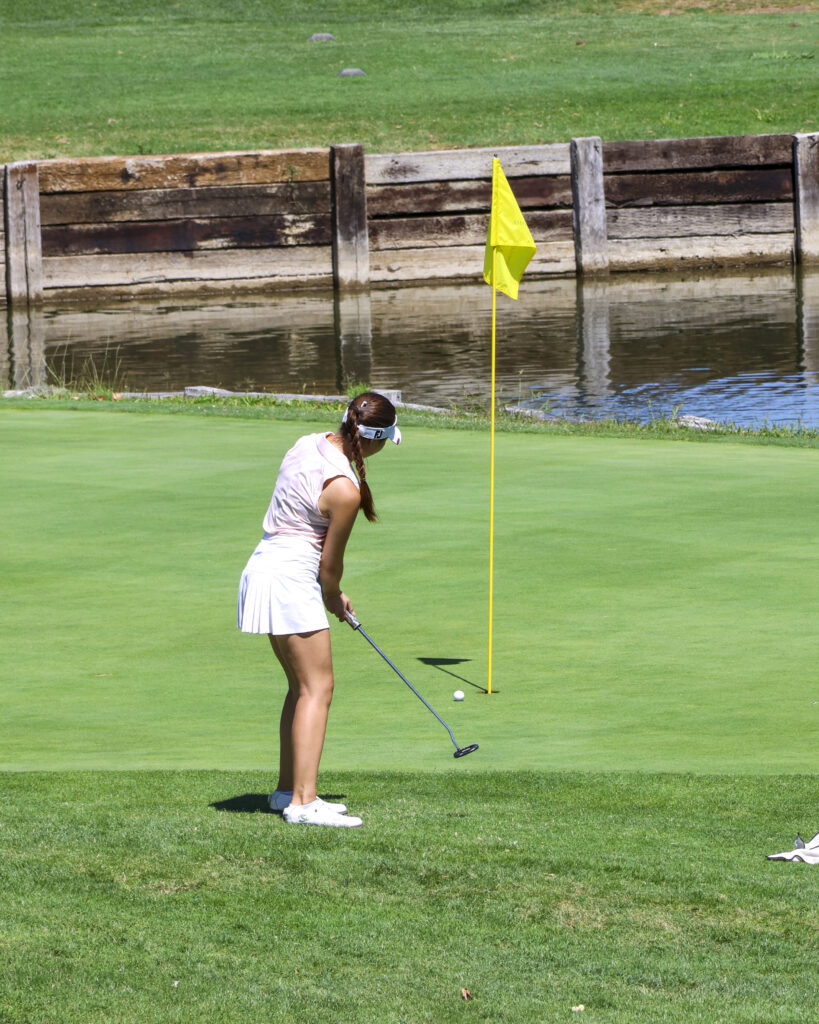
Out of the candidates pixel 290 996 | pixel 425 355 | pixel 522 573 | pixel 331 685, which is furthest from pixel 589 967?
pixel 425 355

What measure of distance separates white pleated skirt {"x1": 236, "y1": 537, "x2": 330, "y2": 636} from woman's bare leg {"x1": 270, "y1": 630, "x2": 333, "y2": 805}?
0.06 metres

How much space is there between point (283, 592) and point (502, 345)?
20374 mm

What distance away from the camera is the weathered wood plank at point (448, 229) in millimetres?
33031

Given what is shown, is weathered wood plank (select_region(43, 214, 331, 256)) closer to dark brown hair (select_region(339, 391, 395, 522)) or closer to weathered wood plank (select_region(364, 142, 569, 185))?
weathered wood plank (select_region(364, 142, 569, 185))

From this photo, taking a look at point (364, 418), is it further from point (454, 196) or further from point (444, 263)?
point (444, 263)

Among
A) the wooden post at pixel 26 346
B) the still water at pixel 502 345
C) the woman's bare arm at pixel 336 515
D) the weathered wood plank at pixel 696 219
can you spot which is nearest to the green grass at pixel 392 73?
the weathered wood plank at pixel 696 219

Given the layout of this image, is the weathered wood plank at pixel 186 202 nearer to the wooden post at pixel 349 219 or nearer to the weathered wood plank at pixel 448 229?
the wooden post at pixel 349 219

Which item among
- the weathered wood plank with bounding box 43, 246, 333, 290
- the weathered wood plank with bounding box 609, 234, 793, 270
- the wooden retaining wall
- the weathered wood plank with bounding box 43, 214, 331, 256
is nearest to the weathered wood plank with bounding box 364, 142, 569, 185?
the wooden retaining wall

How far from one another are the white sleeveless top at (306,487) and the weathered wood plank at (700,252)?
2795 cm

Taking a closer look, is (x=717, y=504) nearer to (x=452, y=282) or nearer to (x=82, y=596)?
(x=82, y=596)

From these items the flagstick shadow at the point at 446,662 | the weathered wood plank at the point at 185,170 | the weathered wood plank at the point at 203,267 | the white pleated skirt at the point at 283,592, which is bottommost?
the flagstick shadow at the point at 446,662

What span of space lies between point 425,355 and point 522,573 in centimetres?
1592

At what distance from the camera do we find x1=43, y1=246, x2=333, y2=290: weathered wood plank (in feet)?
108

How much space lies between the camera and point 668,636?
8.46 metres
